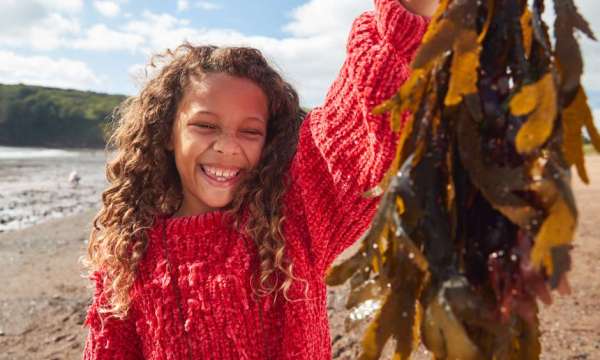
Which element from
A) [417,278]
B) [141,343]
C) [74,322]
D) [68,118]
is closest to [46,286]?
[74,322]

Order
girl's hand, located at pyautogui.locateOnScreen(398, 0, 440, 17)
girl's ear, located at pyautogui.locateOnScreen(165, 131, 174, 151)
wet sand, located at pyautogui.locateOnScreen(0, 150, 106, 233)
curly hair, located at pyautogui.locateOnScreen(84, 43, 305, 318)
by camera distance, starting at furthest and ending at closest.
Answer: wet sand, located at pyautogui.locateOnScreen(0, 150, 106, 233)
girl's ear, located at pyautogui.locateOnScreen(165, 131, 174, 151)
curly hair, located at pyautogui.locateOnScreen(84, 43, 305, 318)
girl's hand, located at pyautogui.locateOnScreen(398, 0, 440, 17)

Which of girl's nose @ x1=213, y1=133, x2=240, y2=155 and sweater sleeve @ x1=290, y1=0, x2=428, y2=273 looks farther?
girl's nose @ x1=213, y1=133, x2=240, y2=155

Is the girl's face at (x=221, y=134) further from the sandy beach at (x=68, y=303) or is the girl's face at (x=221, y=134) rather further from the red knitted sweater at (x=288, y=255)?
the sandy beach at (x=68, y=303)

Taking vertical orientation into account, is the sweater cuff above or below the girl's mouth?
above

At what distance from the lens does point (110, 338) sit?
2.13 meters

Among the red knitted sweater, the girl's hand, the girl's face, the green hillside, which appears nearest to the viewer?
the girl's hand

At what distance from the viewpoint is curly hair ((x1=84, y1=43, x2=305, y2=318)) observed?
81.3 inches

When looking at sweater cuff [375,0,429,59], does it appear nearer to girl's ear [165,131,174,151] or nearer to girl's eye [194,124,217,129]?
girl's eye [194,124,217,129]

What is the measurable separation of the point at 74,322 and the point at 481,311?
16.5 ft

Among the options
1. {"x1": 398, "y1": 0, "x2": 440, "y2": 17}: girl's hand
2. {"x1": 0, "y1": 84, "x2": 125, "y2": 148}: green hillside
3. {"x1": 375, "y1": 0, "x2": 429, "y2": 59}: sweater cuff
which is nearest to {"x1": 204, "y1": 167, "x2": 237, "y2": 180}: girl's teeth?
{"x1": 375, "y1": 0, "x2": 429, "y2": 59}: sweater cuff

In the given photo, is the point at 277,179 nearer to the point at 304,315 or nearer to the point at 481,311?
the point at 304,315

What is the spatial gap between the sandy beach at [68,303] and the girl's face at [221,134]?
179cm

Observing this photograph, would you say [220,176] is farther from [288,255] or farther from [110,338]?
[110,338]

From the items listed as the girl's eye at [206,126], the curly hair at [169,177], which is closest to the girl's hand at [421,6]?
the curly hair at [169,177]
